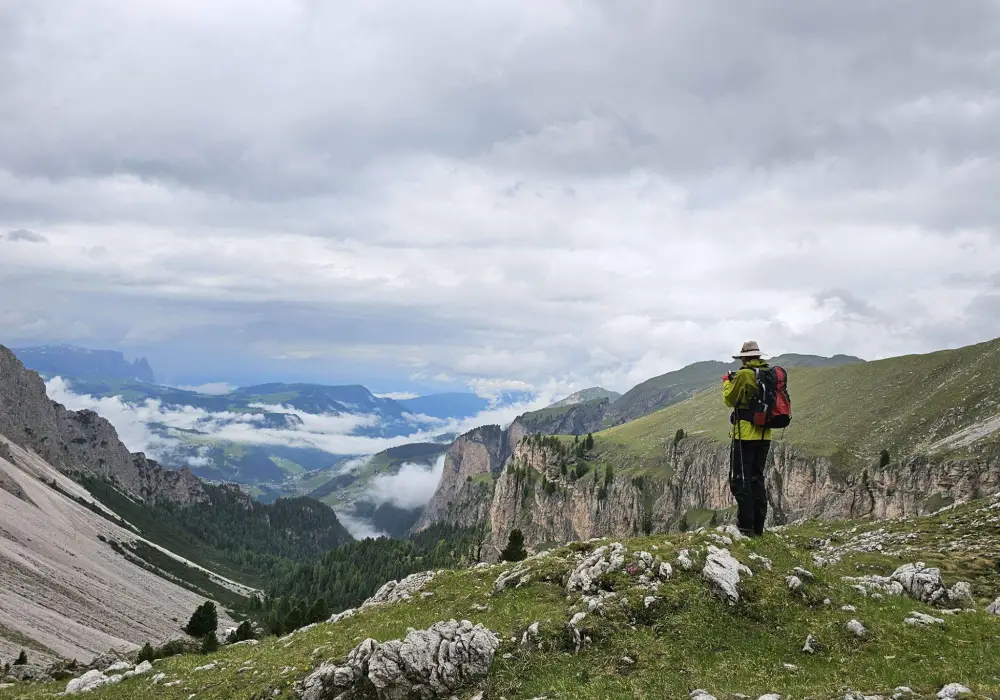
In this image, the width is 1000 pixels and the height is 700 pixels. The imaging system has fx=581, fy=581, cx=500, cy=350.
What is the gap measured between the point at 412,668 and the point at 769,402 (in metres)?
17.5

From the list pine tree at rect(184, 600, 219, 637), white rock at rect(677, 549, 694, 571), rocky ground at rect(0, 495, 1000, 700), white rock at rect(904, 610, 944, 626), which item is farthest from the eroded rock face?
pine tree at rect(184, 600, 219, 637)

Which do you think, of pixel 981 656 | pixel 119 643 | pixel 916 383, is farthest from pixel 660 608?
pixel 916 383

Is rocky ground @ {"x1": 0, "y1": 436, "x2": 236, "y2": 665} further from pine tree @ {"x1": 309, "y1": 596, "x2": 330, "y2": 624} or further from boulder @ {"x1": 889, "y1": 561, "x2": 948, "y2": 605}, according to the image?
boulder @ {"x1": 889, "y1": 561, "x2": 948, "y2": 605}

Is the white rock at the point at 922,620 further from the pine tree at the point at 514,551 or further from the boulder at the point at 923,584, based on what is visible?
the pine tree at the point at 514,551

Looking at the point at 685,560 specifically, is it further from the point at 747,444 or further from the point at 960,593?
the point at 960,593

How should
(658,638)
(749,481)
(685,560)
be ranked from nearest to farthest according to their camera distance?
(658,638), (685,560), (749,481)

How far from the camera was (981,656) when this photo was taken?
1570cm

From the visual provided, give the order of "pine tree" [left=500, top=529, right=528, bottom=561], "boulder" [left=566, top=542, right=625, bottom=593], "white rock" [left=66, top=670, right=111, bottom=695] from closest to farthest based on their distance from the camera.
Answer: "boulder" [left=566, top=542, right=625, bottom=593] < "white rock" [left=66, top=670, right=111, bottom=695] < "pine tree" [left=500, top=529, right=528, bottom=561]

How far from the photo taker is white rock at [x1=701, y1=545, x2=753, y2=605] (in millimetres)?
20047

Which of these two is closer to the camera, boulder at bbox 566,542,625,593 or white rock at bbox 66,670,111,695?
boulder at bbox 566,542,625,593

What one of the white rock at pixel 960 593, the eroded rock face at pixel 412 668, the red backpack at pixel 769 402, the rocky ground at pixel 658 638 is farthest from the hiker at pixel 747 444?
the eroded rock face at pixel 412 668

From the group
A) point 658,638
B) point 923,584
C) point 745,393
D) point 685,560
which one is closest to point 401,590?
point 685,560

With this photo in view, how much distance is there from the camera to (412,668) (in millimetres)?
19422

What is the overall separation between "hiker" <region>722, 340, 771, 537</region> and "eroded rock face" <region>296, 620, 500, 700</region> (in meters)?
12.6
